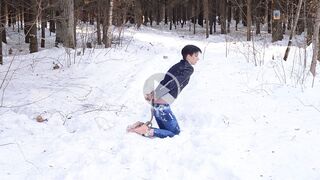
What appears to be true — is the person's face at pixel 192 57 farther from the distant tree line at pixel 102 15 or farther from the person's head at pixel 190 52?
the distant tree line at pixel 102 15

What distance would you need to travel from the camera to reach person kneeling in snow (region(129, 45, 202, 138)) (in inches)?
231

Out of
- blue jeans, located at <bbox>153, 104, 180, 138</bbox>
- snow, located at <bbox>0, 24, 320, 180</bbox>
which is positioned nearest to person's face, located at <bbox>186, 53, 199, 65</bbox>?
blue jeans, located at <bbox>153, 104, 180, 138</bbox>

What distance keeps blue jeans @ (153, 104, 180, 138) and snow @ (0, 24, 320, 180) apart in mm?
134

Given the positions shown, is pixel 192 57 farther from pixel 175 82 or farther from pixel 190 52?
pixel 175 82

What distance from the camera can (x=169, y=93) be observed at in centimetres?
593

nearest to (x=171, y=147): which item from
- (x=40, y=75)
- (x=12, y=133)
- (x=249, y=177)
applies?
(x=249, y=177)

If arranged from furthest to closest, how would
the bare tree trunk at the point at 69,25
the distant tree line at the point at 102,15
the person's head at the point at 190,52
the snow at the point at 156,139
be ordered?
the bare tree trunk at the point at 69,25
the distant tree line at the point at 102,15
the person's head at the point at 190,52
the snow at the point at 156,139

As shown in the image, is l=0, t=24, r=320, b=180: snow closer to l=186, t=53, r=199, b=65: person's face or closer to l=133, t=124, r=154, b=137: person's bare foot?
l=133, t=124, r=154, b=137: person's bare foot

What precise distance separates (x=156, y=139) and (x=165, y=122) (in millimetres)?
288

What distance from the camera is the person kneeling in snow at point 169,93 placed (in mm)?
5871

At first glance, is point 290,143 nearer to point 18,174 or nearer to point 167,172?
point 167,172

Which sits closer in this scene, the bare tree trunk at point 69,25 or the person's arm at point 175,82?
the person's arm at point 175,82

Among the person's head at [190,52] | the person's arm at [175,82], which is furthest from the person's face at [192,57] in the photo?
the person's arm at [175,82]

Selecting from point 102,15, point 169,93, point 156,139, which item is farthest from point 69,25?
point 156,139
